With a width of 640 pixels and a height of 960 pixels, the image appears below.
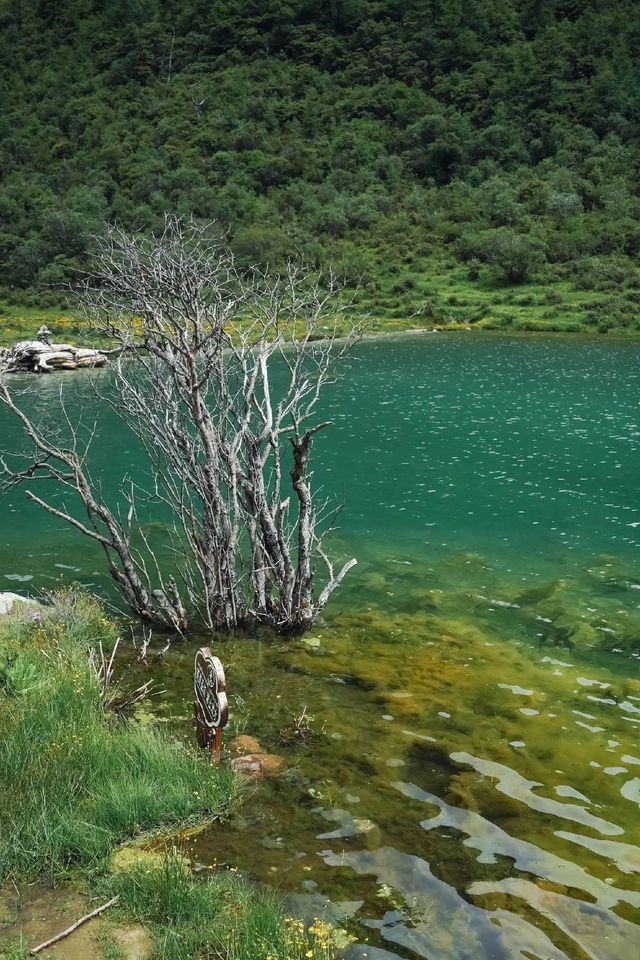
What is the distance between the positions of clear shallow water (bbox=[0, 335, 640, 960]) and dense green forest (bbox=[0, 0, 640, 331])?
52666mm

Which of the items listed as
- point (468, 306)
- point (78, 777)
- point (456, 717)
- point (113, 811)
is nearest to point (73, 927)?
point (113, 811)

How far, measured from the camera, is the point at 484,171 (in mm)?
138125

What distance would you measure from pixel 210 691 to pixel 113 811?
61.3 inches

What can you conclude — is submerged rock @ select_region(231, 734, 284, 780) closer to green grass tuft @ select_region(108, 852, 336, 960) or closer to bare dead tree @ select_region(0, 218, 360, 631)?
green grass tuft @ select_region(108, 852, 336, 960)

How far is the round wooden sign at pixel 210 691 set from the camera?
8664mm

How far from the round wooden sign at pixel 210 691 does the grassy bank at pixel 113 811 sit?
0.47 meters

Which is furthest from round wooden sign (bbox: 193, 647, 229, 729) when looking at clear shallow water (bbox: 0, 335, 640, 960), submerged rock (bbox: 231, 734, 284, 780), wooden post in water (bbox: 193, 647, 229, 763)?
clear shallow water (bbox: 0, 335, 640, 960)

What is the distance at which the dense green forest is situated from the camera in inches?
3824

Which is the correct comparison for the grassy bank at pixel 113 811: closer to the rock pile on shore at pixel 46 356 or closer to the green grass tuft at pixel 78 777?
the green grass tuft at pixel 78 777

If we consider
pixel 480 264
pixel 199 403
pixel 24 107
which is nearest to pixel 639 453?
pixel 199 403

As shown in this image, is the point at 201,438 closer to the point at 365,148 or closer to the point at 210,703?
the point at 210,703

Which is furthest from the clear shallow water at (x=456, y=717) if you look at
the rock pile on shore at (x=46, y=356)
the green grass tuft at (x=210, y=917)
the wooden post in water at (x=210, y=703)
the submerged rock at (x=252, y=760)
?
the rock pile on shore at (x=46, y=356)

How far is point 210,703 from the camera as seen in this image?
9016 mm

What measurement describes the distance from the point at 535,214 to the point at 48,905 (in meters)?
119
